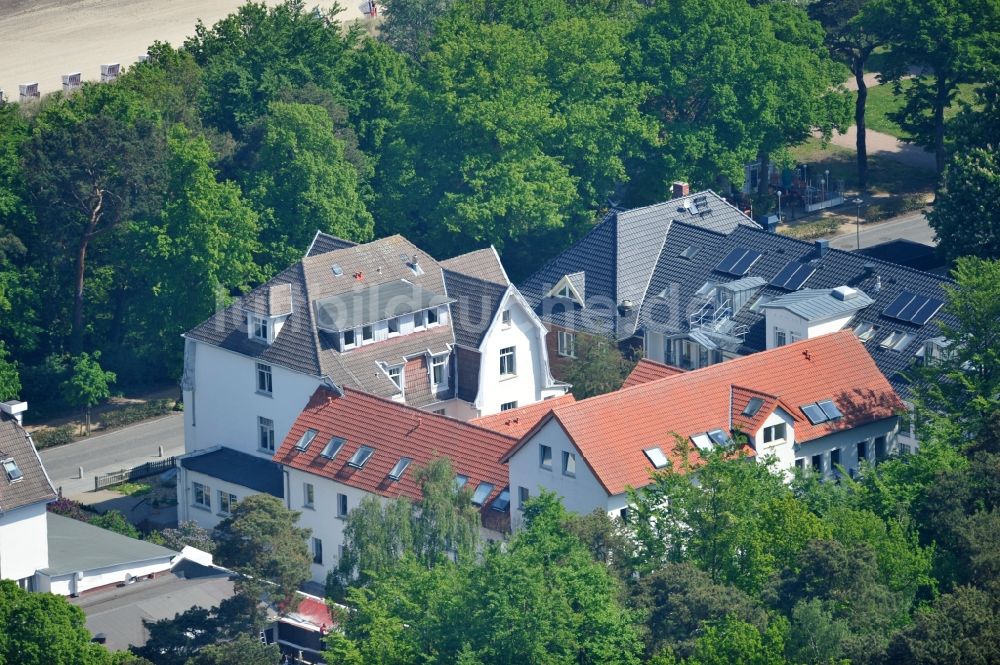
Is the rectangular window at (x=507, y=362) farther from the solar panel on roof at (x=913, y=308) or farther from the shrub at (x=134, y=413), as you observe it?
the shrub at (x=134, y=413)

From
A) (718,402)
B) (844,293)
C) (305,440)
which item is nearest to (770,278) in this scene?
(844,293)

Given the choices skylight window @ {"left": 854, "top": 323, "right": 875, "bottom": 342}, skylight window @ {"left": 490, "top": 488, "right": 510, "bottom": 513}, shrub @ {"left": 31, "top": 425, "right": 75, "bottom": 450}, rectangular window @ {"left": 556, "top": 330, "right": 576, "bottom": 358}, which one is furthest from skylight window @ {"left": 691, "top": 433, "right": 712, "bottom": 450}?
shrub @ {"left": 31, "top": 425, "right": 75, "bottom": 450}

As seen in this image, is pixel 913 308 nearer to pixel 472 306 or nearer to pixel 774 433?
pixel 774 433

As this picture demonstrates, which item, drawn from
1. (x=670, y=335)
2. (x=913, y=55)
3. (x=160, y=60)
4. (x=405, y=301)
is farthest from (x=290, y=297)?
(x=913, y=55)

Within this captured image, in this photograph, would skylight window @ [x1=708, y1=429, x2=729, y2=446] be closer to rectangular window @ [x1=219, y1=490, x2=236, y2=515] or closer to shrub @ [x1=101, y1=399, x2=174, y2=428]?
rectangular window @ [x1=219, y1=490, x2=236, y2=515]

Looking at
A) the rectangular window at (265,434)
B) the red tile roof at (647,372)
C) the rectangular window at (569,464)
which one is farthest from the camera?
the rectangular window at (265,434)

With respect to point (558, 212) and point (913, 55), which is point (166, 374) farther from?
point (913, 55)

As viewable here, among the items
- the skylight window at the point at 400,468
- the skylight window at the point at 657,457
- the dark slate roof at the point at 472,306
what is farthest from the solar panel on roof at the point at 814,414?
the skylight window at the point at 400,468
